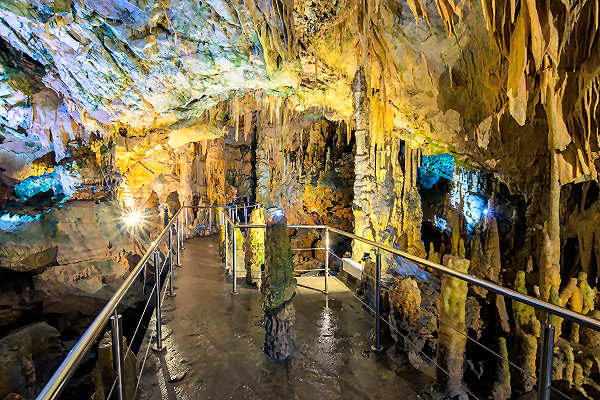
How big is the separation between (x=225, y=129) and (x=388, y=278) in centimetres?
820

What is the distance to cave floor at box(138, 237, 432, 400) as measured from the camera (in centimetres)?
223

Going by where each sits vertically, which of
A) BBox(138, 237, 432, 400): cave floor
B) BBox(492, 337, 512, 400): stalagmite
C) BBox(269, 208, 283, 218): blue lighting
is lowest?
BBox(492, 337, 512, 400): stalagmite

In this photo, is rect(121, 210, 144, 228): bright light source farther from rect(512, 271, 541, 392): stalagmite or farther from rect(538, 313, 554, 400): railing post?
rect(538, 313, 554, 400): railing post

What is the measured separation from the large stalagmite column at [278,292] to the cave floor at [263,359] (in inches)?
5.2

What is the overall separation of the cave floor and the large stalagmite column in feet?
0.44

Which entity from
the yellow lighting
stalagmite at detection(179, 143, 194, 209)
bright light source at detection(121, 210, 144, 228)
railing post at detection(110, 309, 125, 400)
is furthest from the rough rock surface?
railing post at detection(110, 309, 125, 400)

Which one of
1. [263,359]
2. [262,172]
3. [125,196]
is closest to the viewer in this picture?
[263,359]

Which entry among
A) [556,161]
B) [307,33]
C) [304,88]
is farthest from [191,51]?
[556,161]

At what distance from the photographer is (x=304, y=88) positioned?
8.36 meters

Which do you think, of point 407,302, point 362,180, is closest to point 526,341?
point 407,302

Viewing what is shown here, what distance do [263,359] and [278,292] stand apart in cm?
56

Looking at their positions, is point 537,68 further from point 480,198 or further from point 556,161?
point 480,198

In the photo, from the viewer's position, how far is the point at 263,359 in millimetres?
2639

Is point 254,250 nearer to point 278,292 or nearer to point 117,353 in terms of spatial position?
point 278,292
